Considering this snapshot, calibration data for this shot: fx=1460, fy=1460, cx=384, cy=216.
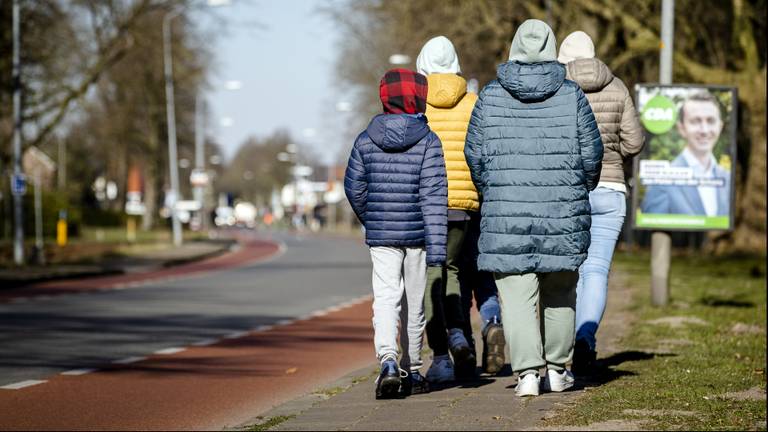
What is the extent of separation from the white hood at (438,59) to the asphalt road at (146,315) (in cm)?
364

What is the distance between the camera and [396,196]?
310 inches

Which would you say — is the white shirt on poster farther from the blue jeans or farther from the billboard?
the blue jeans

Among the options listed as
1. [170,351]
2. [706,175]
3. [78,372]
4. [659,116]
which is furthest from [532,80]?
[706,175]

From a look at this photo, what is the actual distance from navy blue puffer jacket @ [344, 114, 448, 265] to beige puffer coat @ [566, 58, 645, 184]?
1.23 metres

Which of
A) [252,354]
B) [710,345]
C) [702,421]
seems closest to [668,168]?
[710,345]

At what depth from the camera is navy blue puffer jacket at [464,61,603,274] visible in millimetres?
7434

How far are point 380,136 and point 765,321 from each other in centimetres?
802

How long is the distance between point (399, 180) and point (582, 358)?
1671mm

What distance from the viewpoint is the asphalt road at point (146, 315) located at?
476 inches

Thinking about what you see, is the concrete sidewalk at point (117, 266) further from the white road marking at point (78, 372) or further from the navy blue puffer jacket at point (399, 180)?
the navy blue puffer jacket at point (399, 180)

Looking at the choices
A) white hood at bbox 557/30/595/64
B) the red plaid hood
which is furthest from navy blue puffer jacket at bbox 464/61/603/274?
white hood at bbox 557/30/595/64

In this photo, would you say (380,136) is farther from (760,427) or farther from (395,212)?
(760,427)

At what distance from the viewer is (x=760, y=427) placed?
6340mm

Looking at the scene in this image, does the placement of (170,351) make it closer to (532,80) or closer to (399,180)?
(399,180)
